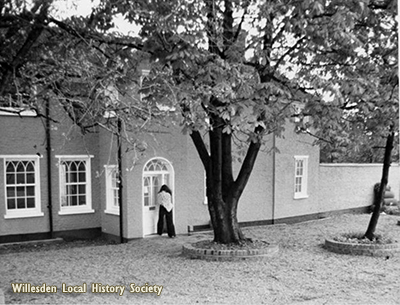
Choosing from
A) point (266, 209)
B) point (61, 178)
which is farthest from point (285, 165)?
point (61, 178)

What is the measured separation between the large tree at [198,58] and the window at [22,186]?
7.03 m

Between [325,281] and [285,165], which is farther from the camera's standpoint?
[285,165]

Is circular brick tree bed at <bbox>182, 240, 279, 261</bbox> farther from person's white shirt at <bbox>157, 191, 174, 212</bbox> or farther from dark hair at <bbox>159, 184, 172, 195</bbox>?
dark hair at <bbox>159, 184, 172, 195</bbox>

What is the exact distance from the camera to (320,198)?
73.5 ft

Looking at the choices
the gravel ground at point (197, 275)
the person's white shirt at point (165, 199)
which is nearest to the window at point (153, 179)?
the person's white shirt at point (165, 199)

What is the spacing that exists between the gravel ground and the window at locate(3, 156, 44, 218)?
4.67 ft

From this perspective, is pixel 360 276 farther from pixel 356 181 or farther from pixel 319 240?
pixel 356 181

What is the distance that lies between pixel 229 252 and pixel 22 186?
779cm

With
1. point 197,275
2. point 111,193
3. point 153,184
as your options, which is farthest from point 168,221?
point 197,275

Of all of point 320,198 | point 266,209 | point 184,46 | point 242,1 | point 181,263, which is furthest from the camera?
point 320,198

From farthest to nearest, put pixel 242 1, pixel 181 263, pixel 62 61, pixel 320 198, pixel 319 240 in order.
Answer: pixel 320 198 → pixel 319 240 → pixel 181 263 → pixel 242 1 → pixel 62 61

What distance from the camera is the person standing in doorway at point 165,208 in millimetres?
15508

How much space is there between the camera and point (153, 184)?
1612 centimetres

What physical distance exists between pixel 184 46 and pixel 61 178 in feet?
31.7
